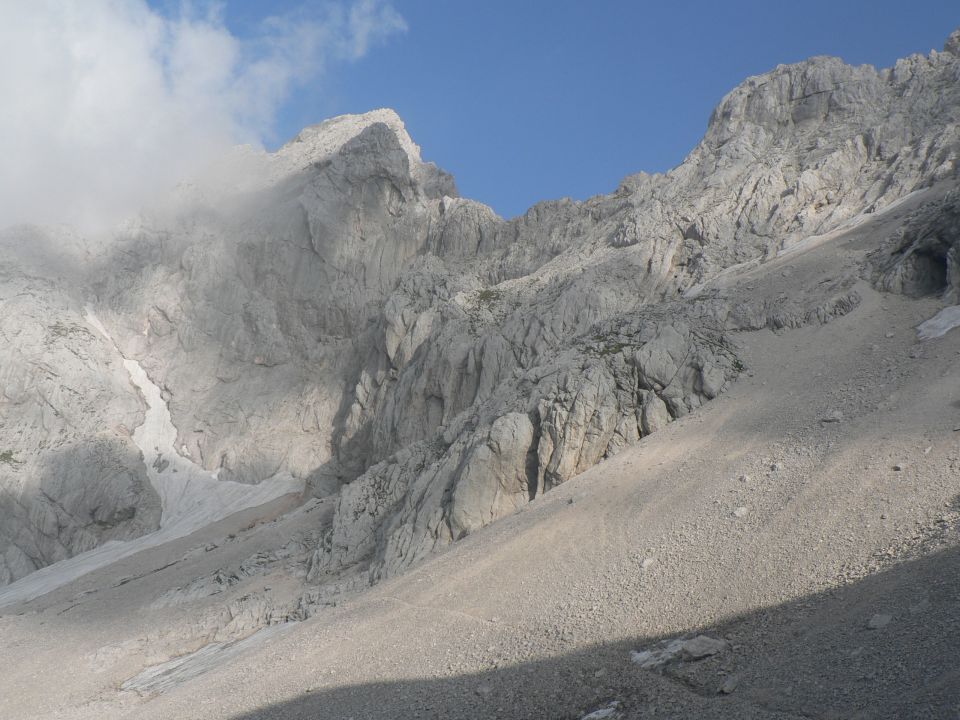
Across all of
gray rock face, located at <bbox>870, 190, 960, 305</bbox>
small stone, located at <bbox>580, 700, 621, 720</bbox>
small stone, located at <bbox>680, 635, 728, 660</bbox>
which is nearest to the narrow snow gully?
gray rock face, located at <bbox>870, 190, 960, 305</bbox>

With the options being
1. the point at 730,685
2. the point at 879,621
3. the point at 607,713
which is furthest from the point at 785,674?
the point at 607,713

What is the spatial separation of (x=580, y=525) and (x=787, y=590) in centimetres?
934

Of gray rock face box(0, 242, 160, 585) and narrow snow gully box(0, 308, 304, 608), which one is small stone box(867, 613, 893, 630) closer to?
narrow snow gully box(0, 308, 304, 608)

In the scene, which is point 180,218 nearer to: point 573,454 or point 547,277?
point 547,277

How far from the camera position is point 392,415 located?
60688 millimetres

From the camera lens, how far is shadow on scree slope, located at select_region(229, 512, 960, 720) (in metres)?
11.5

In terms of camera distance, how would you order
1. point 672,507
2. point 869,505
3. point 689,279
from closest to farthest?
1. point 869,505
2. point 672,507
3. point 689,279

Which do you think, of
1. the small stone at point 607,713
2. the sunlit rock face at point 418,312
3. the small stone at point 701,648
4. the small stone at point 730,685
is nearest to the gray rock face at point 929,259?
the sunlit rock face at point 418,312

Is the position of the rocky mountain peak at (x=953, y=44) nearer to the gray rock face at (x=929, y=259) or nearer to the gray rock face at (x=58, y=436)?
the gray rock face at (x=929, y=259)

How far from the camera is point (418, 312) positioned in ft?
213

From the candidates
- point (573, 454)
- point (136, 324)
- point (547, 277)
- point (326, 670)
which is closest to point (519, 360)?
point (547, 277)

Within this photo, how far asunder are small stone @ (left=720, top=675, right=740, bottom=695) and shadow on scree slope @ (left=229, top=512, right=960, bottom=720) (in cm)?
9

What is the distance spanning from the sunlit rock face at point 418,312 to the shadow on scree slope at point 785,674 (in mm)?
14373

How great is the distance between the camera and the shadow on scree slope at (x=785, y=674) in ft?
37.7
